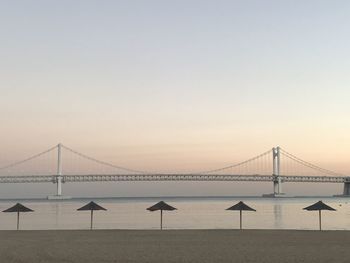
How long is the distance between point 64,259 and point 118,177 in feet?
234

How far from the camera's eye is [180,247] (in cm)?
1550

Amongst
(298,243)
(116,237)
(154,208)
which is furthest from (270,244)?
(154,208)

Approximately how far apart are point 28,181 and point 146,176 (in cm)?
1769

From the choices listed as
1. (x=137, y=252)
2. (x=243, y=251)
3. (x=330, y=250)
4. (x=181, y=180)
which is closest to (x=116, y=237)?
(x=137, y=252)

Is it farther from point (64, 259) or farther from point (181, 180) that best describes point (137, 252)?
point (181, 180)

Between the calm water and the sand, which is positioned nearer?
the sand

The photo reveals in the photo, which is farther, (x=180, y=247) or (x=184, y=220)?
(x=184, y=220)

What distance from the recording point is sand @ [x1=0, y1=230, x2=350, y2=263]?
13086mm

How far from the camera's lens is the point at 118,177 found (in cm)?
8375

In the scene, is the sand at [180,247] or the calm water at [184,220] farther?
the calm water at [184,220]

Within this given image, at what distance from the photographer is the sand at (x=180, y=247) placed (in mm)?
13086

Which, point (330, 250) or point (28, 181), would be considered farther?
point (28, 181)

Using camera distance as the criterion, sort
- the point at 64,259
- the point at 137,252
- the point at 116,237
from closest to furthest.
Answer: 1. the point at 64,259
2. the point at 137,252
3. the point at 116,237

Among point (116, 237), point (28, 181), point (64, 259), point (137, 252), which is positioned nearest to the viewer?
point (64, 259)
